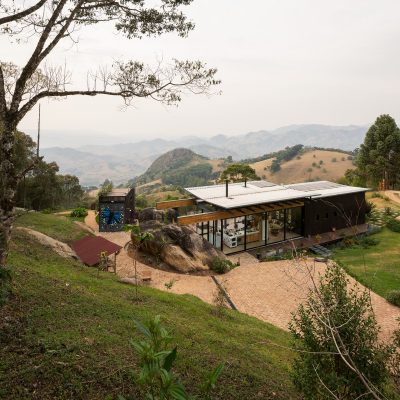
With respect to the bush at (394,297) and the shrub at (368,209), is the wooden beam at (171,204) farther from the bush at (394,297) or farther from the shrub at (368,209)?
the shrub at (368,209)

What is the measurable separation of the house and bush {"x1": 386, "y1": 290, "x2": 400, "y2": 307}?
6.44 m

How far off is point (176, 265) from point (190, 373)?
1159cm

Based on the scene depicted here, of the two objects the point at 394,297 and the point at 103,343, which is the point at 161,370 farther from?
the point at 394,297

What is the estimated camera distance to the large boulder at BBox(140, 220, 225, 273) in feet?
59.7

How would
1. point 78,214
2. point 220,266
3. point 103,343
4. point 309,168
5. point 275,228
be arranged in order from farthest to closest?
point 309,168
point 78,214
point 275,228
point 220,266
point 103,343

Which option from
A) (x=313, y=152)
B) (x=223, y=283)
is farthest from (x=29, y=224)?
(x=313, y=152)

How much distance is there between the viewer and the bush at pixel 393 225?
28.8 metres

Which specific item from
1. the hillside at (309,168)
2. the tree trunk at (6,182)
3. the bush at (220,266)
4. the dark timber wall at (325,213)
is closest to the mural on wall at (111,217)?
the bush at (220,266)

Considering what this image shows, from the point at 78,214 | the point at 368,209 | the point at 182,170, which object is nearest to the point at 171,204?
the point at 78,214

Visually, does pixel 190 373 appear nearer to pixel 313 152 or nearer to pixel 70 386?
pixel 70 386

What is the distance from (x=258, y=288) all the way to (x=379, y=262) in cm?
1003

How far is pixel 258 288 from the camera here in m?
16.2

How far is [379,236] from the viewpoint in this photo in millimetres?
27406

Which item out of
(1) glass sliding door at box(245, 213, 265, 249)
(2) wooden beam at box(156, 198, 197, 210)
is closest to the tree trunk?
(2) wooden beam at box(156, 198, 197, 210)
